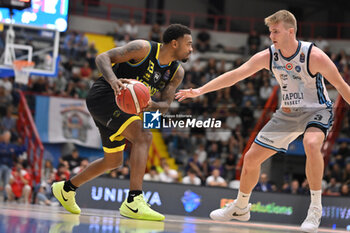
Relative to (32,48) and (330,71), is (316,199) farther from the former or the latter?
(32,48)

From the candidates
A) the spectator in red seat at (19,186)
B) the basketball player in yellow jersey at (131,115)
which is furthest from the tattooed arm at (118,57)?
the spectator in red seat at (19,186)

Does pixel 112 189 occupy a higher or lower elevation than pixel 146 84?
lower

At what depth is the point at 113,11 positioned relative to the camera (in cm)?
2145

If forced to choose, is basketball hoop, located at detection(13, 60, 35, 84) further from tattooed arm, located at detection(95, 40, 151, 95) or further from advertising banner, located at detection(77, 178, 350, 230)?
tattooed arm, located at detection(95, 40, 151, 95)

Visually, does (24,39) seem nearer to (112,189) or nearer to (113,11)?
(112,189)

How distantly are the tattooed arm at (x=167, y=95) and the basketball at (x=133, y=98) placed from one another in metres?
0.28

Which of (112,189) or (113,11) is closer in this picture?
(112,189)

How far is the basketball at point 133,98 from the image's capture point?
504 centimetres

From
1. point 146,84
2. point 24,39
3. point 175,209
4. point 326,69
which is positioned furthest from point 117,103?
point 24,39

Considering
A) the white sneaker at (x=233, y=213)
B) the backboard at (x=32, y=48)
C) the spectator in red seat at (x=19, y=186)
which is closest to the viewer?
the white sneaker at (x=233, y=213)

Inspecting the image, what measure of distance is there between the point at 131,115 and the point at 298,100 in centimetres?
157

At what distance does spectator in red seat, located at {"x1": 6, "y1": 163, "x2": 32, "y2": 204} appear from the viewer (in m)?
11.7

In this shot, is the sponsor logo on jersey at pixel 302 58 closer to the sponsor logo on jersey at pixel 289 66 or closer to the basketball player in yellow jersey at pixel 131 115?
the sponsor logo on jersey at pixel 289 66

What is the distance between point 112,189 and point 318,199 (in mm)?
5892
